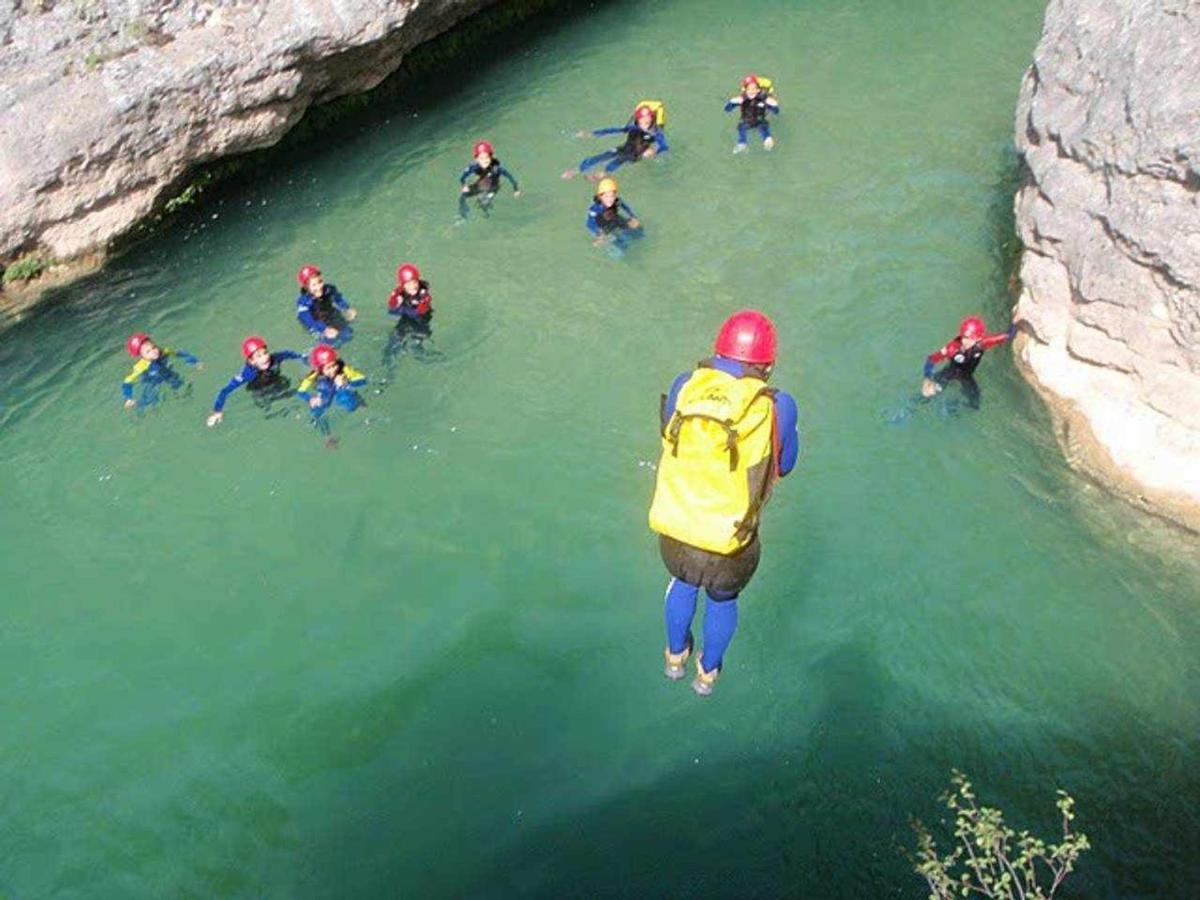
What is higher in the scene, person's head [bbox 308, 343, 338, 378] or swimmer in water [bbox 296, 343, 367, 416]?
person's head [bbox 308, 343, 338, 378]

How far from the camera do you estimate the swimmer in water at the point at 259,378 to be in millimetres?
9773

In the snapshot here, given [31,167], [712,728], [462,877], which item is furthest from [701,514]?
[31,167]

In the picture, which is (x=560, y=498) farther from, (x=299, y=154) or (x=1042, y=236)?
(x=299, y=154)

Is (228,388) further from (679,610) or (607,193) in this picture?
(679,610)

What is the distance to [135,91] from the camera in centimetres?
1183

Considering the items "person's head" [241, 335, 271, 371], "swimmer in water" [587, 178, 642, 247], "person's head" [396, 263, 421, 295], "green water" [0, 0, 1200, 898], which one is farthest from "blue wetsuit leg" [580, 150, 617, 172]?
"person's head" [241, 335, 271, 371]

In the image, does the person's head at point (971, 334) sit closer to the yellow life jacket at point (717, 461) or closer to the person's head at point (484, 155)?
the yellow life jacket at point (717, 461)

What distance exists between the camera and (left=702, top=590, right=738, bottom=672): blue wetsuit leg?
5.26m

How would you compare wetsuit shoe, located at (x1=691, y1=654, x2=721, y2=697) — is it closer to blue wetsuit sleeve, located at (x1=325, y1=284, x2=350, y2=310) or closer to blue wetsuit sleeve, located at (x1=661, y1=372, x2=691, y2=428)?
blue wetsuit sleeve, located at (x1=661, y1=372, x2=691, y2=428)

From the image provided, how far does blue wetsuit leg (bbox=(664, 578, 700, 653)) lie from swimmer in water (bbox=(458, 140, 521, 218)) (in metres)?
7.90

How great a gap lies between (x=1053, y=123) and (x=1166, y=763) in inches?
233

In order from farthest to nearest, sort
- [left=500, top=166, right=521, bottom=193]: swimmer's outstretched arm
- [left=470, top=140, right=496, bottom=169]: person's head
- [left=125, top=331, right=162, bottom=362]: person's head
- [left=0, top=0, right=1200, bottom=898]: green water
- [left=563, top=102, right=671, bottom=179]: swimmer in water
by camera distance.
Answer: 1. [left=563, top=102, right=671, bottom=179]: swimmer in water
2. [left=500, top=166, right=521, bottom=193]: swimmer's outstretched arm
3. [left=470, top=140, right=496, bottom=169]: person's head
4. [left=125, top=331, right=162, bottom=362]: person's head
5. [left=0, top=0, right=1200, bottom=898]: green water

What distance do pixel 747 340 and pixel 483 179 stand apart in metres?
8.66

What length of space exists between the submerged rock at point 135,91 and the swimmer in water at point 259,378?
4.03 meters
